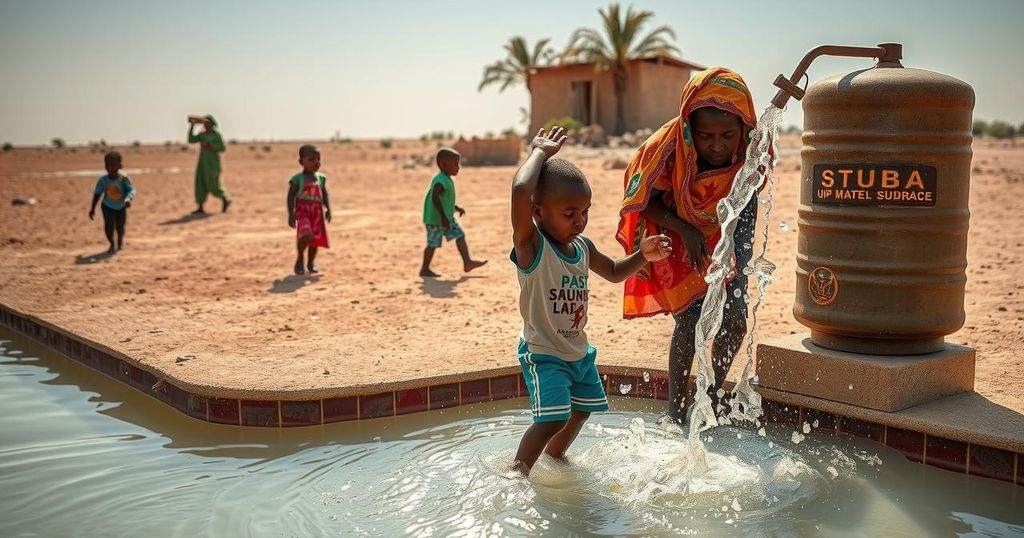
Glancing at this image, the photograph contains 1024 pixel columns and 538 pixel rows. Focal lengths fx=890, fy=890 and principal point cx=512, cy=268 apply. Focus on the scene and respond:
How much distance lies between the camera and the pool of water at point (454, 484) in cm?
→ 299

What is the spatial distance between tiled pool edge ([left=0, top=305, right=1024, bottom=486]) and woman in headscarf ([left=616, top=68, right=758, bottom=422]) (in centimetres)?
47

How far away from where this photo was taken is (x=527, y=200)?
2998mm

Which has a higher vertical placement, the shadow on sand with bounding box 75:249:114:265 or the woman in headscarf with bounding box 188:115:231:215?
the woman in headscarf with bounding box 188:115:231:215

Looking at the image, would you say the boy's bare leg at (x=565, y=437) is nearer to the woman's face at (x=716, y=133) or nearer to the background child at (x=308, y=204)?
the woman's face at (x=716, y=133)

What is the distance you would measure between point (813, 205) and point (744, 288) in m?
0.49

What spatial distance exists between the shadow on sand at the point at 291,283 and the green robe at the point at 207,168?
269 inches

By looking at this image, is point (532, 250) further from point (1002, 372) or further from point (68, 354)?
point (68, 354)

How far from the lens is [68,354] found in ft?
18.1

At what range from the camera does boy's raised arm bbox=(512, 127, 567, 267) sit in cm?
299

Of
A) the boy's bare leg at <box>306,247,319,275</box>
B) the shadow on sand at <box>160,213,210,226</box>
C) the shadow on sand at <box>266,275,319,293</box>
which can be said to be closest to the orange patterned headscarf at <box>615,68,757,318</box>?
the shadow on sand at <box>266,275,319,293</box>

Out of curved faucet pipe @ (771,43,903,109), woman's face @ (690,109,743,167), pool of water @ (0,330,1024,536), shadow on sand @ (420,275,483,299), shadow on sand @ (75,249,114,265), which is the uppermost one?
curved faucet pipe @ (771,43,903,109)

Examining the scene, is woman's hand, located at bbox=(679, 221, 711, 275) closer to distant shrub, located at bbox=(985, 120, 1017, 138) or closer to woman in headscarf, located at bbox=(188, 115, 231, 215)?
woman in headscarf, located at bbox=(188, 115, 231, 215)

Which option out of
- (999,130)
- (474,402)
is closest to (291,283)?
(474,402)

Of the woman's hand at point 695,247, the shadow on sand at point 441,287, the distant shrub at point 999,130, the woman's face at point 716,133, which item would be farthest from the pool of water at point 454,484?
the distant shrub at point 999,130
